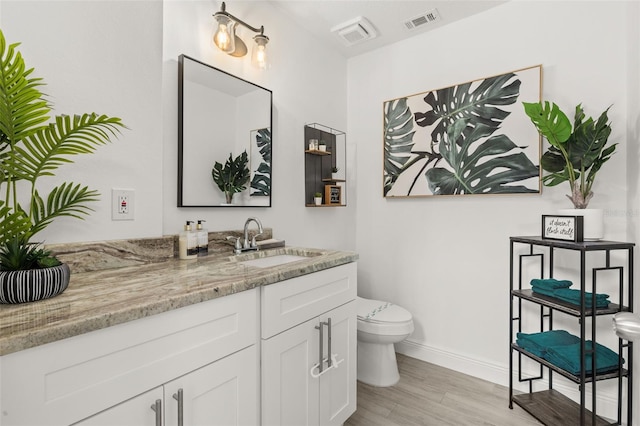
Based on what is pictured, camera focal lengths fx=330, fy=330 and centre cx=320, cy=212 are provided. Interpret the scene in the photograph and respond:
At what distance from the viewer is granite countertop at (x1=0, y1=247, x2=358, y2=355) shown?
697mm

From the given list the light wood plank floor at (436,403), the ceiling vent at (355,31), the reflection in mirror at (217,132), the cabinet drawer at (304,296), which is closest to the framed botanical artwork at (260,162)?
the reflection in mirror at (217,132)

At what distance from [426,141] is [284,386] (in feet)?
6.30

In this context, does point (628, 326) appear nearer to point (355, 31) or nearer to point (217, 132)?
point (217, 132)

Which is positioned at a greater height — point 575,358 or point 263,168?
point 263,168

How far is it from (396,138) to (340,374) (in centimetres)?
177

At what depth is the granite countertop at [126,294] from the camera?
0.70 m

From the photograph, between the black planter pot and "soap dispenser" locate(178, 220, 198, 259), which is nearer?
Answer: the black planter pot

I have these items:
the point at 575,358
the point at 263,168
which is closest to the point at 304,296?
the point at 263,168

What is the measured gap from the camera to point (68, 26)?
1.25 m

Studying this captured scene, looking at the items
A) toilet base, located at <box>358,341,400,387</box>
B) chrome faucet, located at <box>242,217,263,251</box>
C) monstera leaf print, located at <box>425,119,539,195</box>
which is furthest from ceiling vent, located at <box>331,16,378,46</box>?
toilet base, located at <box>358,341,400,387</box>

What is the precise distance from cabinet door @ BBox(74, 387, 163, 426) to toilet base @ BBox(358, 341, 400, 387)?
155 centimetres

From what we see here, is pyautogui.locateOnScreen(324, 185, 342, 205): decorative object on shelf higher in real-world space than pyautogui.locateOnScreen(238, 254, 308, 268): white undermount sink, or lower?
higher

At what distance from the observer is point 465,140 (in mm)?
2271

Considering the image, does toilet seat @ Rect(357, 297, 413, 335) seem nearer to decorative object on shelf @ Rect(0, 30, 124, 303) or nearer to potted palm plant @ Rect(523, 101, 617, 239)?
potted palm plant @ Rect(523, 101, 617, 239)
